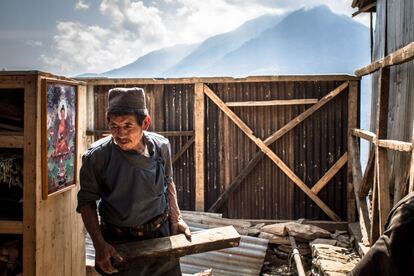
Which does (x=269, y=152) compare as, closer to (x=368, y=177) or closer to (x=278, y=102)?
(x=278, y=102)

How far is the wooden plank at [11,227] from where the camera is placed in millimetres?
3086

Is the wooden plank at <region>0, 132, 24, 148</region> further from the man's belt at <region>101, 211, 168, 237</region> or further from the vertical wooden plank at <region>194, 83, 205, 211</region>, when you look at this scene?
the vertical wooden plank at <region>194, 83, 205, 211</region>

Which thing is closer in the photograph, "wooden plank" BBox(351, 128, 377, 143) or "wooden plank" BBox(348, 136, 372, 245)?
"wooden plank" BBox(351, 128, 377, 143)

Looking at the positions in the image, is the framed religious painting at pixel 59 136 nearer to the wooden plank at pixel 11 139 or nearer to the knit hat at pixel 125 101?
the wooden plank at pixel 11 139

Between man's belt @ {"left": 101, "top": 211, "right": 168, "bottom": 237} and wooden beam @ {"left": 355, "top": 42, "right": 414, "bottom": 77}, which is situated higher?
wooden beam @ {"left": 355, "top": 42, "right": 414, "bottom": 77}

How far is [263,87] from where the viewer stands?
28.4 feet

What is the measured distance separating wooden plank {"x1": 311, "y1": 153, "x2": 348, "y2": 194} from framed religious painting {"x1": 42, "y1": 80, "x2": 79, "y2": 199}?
6.11 meters

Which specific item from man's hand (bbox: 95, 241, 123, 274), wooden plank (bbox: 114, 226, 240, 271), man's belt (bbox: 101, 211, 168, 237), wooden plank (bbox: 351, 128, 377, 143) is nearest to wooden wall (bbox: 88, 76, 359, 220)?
wooden plank (bbox: 351, 128, 377, 143)

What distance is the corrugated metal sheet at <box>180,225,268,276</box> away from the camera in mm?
6918

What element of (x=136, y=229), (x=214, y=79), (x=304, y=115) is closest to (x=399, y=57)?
(x=136, y=229)

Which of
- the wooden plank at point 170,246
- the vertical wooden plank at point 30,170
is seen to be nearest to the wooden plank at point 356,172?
the wooden plank at point 170,246

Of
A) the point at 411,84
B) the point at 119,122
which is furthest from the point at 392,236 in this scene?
the point at 411,84

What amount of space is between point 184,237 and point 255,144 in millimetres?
5545

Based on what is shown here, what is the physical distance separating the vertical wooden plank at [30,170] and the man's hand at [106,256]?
21.6 inches
